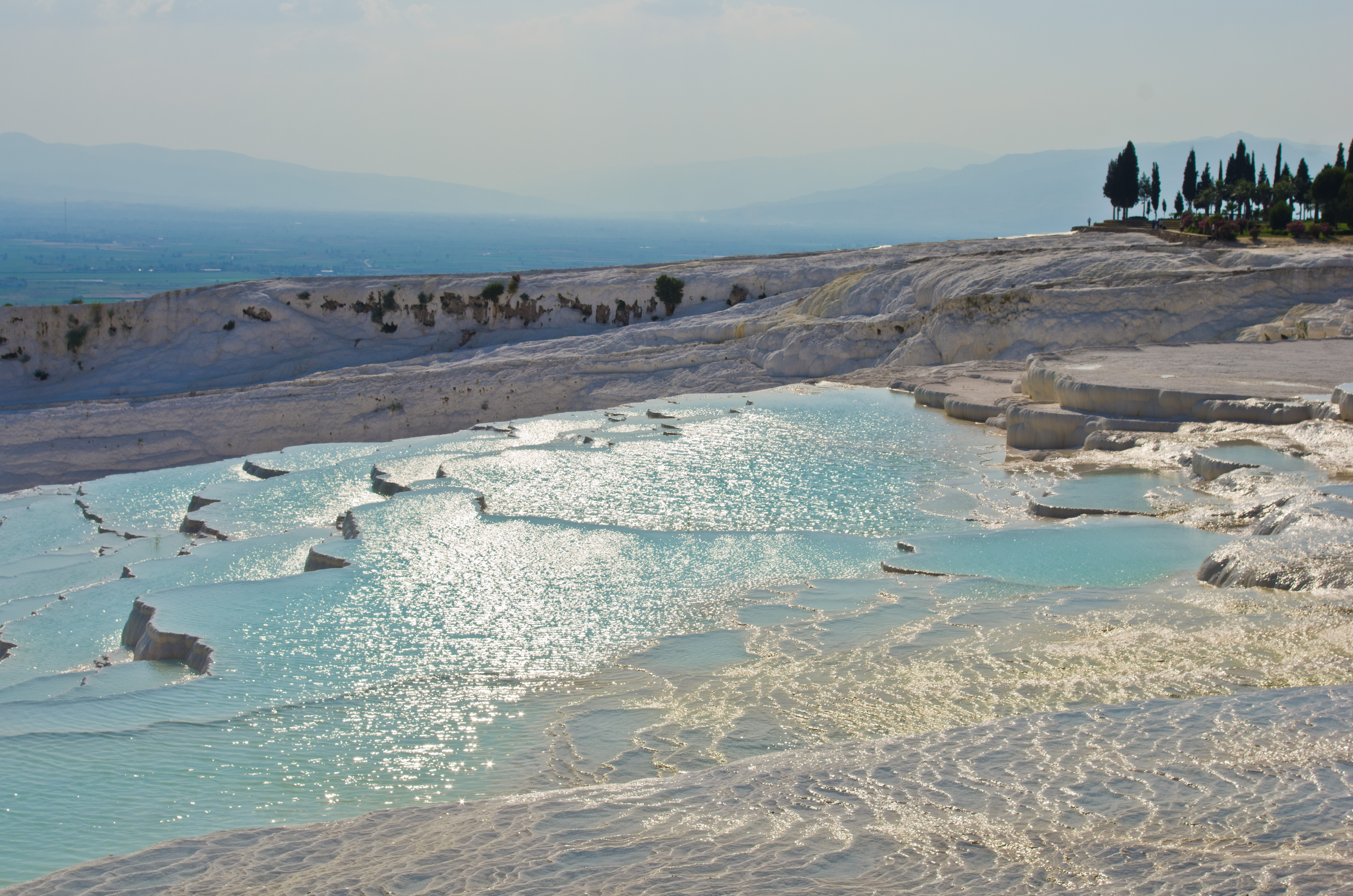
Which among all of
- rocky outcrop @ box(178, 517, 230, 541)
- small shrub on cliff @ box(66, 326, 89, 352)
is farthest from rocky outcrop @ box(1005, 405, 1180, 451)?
small shrub on cliff @ box(66, 326, 89, 352)

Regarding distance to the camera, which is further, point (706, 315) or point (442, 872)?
point (706, 315)

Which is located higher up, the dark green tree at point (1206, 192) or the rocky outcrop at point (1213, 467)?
the dark green tree at point (1206, 192)

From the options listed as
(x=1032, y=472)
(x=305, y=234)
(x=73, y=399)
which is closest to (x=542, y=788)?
(x=1032, y=472)

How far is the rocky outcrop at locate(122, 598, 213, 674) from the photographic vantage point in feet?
21.6

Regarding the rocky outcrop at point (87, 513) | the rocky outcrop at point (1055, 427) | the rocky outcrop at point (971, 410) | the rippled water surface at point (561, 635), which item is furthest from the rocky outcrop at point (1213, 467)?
the rocky outcrop at point (87, 513)

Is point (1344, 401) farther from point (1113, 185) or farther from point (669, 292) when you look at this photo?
point (1113, 185)

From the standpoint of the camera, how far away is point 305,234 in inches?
7692

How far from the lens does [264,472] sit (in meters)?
13.0

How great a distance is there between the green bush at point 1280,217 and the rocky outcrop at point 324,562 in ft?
89.4

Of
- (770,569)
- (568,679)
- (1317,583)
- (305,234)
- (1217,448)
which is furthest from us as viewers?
(305,234)

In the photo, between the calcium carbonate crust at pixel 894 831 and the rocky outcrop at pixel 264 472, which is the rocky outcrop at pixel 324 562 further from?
the rocky outcrop at pixel 264 472

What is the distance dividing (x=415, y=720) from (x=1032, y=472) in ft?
24.6

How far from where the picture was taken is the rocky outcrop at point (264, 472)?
507 inches

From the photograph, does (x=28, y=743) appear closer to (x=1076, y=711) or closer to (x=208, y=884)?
(x=208, y=884)
